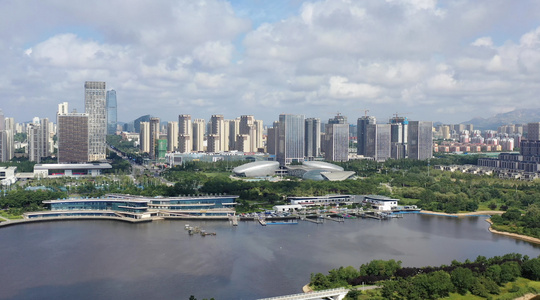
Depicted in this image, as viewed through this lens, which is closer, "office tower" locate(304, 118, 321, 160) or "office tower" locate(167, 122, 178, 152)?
"office tower" locate(304, 118, 321, 160)

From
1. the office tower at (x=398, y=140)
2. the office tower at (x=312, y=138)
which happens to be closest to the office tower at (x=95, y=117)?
the office tower at (x=312, y=138)

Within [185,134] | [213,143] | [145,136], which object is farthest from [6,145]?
[213,143]

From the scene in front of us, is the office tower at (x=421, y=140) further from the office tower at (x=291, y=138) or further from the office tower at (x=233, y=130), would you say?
the office tower at (x=233, y=130)

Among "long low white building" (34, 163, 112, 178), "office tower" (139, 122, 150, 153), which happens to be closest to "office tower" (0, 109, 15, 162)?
"long low white building" (34, 163, 112, 178)

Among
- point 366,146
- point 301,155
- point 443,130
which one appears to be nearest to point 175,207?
point 301,155

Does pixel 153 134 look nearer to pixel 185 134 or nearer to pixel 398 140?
pixel 185 134

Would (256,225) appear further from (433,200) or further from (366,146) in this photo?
(366,146)

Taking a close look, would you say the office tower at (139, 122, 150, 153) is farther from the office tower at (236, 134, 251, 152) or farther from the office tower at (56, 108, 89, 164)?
the office tower at (56, 108, 89, 164)
